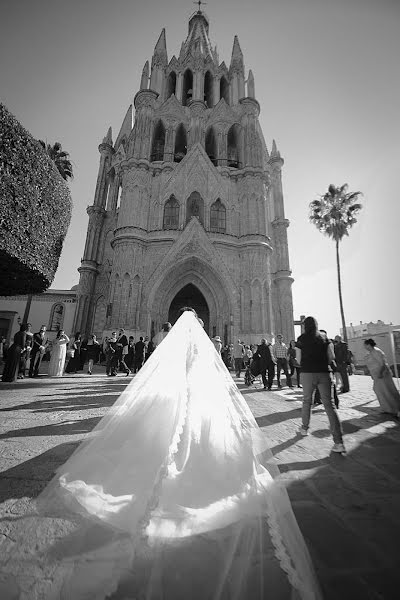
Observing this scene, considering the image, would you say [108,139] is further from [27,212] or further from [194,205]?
[27,212]

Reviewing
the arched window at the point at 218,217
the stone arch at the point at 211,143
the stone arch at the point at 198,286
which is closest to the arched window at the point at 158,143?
the stone arch at the point at 211,143

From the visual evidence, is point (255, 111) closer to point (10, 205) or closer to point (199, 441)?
point (10, 205)

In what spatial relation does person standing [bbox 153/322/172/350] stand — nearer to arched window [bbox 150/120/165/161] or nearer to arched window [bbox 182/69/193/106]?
arched window [bbox 150/120/165/161]

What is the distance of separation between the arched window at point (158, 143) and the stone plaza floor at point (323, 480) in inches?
976

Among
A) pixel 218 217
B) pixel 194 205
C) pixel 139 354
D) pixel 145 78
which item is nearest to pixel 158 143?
pixel 145 78

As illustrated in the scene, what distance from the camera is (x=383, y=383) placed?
221 inches

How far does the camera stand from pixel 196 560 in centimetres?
139

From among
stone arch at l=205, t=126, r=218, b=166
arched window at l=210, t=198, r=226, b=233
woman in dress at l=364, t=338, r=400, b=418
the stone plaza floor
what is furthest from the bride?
stone arch at l=205, t=126, r=218, b=166

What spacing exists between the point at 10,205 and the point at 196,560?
690 centimetres

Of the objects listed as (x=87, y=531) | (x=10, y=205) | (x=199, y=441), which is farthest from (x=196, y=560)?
(x=10, y=205)

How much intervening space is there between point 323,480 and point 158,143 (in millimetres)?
28939

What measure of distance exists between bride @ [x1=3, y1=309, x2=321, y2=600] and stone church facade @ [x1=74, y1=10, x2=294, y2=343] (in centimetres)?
1503

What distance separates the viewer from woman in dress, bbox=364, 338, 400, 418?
5.41 m

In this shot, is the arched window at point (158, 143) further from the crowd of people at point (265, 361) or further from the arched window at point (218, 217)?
the crowd of people at point (265, 361)
